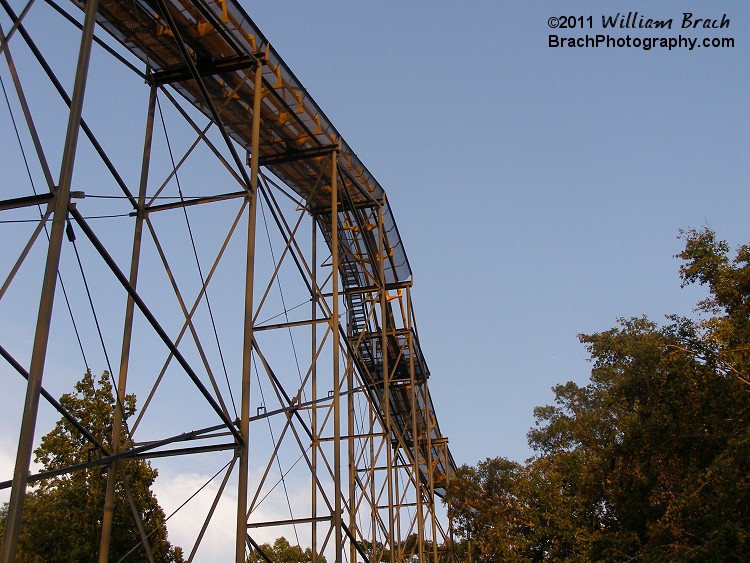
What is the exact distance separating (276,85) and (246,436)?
6.64 m

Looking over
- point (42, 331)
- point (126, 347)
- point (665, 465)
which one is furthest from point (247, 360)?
point (665, 465)

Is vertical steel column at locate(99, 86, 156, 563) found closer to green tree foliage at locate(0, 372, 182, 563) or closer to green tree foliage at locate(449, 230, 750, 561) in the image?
green tree foliage at locate(0, 372, 182, 563)

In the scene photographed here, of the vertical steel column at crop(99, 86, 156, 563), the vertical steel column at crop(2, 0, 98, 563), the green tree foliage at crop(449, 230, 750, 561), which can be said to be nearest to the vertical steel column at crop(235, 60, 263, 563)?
the vertical steel column at crop(99, 86, 156, 563)

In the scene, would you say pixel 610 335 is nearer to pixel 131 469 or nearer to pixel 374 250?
pixel 374 250

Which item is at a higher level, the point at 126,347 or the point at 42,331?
the point at 126,347

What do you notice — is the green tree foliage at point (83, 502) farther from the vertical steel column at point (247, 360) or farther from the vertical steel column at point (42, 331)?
the vertical steel column at point (42, 331)

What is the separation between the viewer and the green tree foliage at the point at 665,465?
15914mm

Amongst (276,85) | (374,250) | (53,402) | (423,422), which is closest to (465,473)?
(423,422)

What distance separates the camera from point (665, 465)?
17.7 m

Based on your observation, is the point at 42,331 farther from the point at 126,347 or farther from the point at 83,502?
the point at 83,502

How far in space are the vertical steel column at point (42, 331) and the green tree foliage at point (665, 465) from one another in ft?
41.4

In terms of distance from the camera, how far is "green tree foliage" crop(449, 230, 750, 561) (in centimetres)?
1591

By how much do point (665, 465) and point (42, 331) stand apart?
49.5 ft

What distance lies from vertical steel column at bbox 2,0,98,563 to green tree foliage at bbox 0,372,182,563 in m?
13.8
